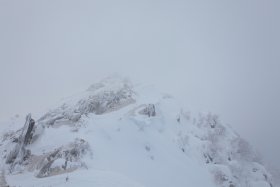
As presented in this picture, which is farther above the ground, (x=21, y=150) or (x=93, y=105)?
(x=93, y=105)

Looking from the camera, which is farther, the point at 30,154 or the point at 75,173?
the point at 30,154

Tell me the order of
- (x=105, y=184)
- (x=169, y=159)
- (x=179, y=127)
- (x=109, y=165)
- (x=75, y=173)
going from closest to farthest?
(x=105, y=184), (x=75, y=173), (x=109, y=165), (x=169, y=159), (x=179, y=127)

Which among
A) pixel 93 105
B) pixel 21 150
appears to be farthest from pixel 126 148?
pixel 93 105

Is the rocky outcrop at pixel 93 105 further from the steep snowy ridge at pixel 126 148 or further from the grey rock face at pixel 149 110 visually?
the grey rock face at pixel 149 110

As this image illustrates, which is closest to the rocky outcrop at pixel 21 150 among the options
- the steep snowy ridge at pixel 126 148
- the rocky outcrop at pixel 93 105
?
the steep snowy ridge at pixel 126 148

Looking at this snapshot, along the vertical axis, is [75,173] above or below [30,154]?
below

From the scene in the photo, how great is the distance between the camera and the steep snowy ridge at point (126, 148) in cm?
2905

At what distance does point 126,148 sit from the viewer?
38.3 metres

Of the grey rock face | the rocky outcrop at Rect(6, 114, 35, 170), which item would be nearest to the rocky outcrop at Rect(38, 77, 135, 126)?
the grey rock face

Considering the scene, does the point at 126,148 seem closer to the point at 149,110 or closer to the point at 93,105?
the point at 149,110

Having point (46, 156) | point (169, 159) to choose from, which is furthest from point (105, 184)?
point (169, 159)

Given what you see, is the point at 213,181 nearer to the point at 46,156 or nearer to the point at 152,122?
the point at 152,122

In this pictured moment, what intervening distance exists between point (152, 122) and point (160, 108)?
312 inches

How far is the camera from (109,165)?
102 feet
